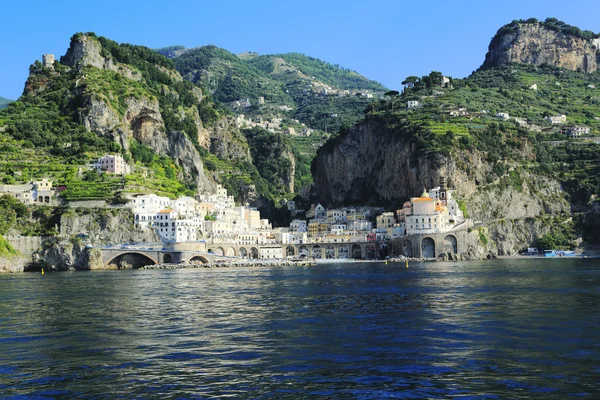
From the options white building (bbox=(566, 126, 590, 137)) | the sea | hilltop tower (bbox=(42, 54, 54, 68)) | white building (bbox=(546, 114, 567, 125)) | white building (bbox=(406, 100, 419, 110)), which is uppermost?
hilltop tower (bbox=(42, 54, 54, 68))

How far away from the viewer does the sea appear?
23281 mm

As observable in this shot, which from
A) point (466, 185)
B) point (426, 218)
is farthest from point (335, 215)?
point (426, 218)

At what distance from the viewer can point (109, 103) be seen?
157 m

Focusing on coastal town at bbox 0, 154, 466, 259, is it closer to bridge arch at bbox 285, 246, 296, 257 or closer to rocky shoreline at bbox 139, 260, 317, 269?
bridge arch at bbox 285, 246, 296, 257

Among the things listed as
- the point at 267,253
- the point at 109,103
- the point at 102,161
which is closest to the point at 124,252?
the point at 102,161

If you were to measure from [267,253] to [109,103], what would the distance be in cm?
4866

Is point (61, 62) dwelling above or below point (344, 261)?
above

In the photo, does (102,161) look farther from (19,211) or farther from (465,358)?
(465,358)

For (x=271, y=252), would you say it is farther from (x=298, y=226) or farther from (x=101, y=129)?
(x=101, y=129)

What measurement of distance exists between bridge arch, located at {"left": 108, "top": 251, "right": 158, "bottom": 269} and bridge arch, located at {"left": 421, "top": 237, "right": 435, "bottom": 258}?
51628 mm

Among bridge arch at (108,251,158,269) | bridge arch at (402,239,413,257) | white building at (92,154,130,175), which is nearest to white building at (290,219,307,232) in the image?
bridge arch at (402,239,413,257)

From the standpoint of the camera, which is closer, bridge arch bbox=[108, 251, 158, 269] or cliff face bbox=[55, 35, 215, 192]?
bridge arch bbox=[108, 251, 158, 269]

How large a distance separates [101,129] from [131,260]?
1747 inches

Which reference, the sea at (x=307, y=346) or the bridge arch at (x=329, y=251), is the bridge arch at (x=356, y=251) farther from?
the sea at (x=307, y=346)
